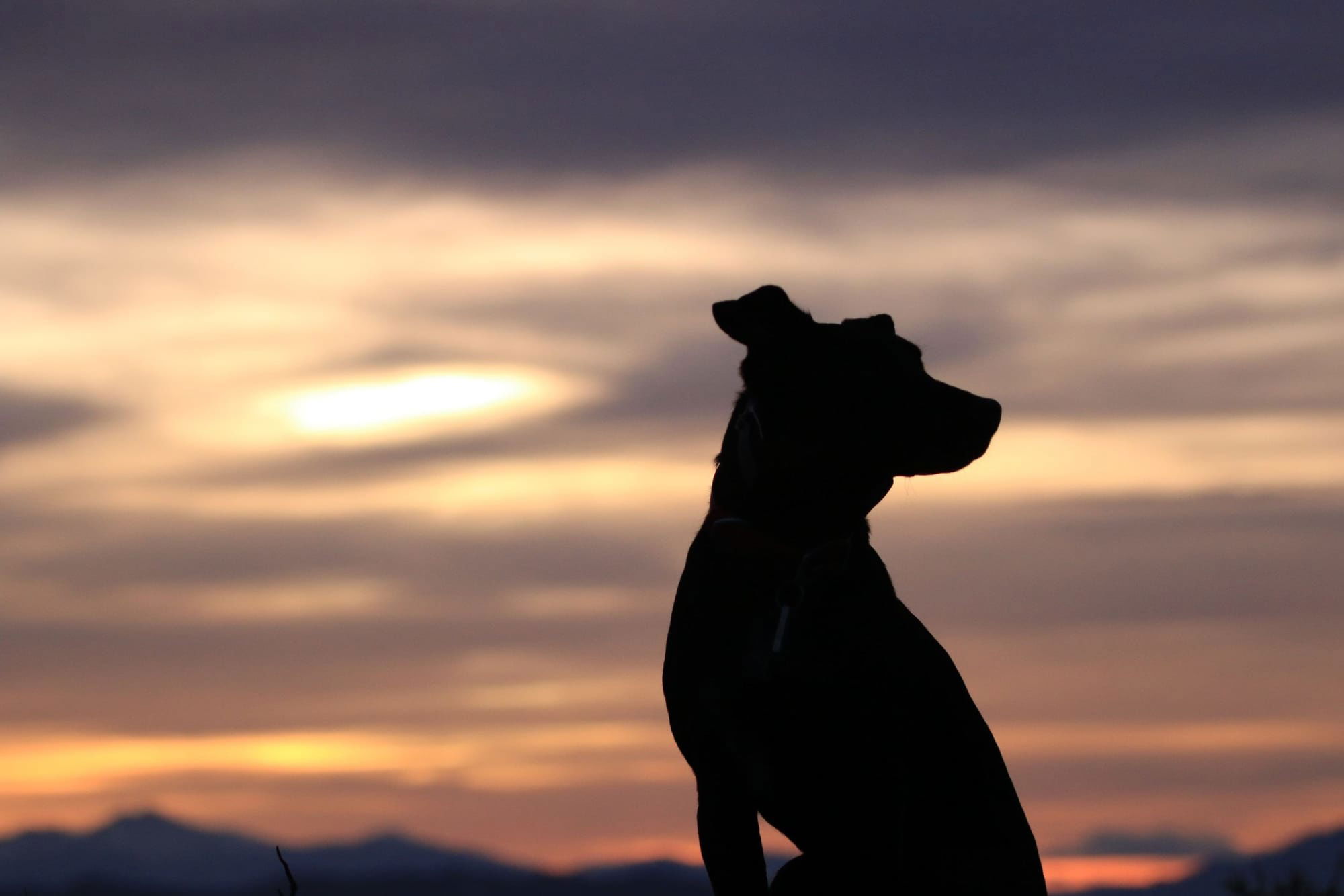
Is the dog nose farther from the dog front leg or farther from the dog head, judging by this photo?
the dog front leg

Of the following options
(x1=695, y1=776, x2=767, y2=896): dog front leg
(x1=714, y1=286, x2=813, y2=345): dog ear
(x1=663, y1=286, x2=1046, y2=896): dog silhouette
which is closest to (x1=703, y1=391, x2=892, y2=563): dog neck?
(x1=663, y1=286, x2=1046, y2=896): dog silhouette

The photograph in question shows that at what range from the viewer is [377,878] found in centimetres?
1655

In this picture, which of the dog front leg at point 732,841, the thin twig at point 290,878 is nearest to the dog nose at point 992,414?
the dog front leg at point 732,841

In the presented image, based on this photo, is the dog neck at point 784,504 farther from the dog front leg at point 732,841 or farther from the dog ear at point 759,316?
the dog front leg at point 732,841

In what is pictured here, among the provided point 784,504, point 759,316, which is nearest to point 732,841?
point 784,504

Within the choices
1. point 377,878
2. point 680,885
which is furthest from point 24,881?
point 377,878

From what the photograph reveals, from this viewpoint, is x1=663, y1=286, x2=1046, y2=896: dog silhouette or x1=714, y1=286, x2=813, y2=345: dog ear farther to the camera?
x1=714, y1=286, x2=813, y2=345: dog ear

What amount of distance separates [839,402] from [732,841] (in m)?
1.95

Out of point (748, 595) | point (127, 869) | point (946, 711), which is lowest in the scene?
point (946, 711)

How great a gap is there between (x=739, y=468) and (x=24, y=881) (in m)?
3.96

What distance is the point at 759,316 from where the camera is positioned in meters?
8.50

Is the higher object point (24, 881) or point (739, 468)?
point (739, 468)

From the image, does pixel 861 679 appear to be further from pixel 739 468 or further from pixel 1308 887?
pixel 1308 887

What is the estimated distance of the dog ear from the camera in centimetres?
844
